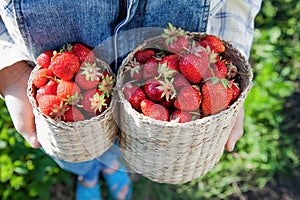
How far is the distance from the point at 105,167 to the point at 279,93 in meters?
0.89

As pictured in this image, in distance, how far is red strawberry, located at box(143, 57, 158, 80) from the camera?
0.96m

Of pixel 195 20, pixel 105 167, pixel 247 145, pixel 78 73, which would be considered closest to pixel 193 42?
pixel 195 20

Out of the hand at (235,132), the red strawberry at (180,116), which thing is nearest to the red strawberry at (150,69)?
the red strawberry at (180,116)

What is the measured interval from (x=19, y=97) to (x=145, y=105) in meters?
0.37

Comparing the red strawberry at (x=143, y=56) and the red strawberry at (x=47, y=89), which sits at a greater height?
the red strawberry at (x=143, y=56)

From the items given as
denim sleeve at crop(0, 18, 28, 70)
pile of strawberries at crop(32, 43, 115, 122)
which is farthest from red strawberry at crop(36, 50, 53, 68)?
denim sleeve at crop(0, 18, 28, 70)

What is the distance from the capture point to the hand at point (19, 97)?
110cm

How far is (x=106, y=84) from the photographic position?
0.97 metres

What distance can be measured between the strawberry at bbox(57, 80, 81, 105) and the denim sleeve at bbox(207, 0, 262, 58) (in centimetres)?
42

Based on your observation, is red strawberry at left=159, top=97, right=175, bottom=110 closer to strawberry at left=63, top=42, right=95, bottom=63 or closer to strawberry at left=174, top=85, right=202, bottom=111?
strawberry at left=174, top=85, right=202, bottom=111

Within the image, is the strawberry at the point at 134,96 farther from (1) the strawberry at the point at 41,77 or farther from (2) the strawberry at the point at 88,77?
(1) the strawberry at the point at 41,77

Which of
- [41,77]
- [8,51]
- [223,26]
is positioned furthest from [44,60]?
[223,26]

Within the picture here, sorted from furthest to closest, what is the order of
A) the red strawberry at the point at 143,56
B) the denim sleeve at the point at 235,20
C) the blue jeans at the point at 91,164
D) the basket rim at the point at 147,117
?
the blue jeans at the point at 91,164, the denim sleeve at the point at 235,20, the red strawberry at the point at 143,56, the basket rim at the point at 147,117

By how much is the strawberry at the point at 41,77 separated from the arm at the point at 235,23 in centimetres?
45
